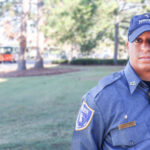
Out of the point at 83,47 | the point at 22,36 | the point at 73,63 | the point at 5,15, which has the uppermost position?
the point at 5,15

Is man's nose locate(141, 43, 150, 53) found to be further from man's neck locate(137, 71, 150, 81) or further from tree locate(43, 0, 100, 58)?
tree locate(43, 0, 100, 58)

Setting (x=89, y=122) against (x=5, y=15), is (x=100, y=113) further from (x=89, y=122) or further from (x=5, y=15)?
(x=5, y=15)

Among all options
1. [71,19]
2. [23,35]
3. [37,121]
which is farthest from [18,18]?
[37,121]

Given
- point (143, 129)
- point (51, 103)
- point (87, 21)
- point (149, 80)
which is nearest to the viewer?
point (143, 129)

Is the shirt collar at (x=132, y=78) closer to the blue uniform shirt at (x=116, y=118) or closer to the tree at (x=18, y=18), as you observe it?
the blue uniform shirt at (x=116, y=118)

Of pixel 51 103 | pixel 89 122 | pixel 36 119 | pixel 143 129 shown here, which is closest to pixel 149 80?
pixel 143 129

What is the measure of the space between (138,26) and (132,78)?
349 mm

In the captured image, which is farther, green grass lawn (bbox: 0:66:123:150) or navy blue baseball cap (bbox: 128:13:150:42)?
green grass lawn (bbox: 0:66:123:150)

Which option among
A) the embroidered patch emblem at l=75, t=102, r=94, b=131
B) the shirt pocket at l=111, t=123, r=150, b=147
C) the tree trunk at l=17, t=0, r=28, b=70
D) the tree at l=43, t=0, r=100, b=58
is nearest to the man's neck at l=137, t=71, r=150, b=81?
the shirt pocket at l=111, t=123, r=150, b=147

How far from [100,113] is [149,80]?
414mm

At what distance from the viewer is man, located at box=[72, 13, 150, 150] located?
140cm

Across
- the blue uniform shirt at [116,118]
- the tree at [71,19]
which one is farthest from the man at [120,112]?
the tree at [71,19]

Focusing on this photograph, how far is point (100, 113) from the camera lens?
1.42 m

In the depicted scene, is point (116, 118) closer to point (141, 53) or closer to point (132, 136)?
point (132, 136)
